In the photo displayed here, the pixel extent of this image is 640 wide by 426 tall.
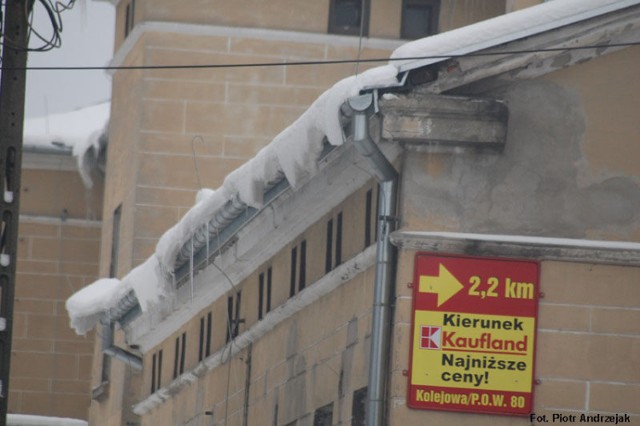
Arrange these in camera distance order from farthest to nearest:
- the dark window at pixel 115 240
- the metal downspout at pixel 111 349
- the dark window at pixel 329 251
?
the dark window at pixel 115 240, the metal downspout at pixel 111 349, the dark window at pixel 329 251

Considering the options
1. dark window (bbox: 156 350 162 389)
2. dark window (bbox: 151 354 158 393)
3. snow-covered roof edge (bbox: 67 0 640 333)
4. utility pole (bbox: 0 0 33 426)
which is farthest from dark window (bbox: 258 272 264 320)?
dark window (bbox: 151 354 158 393)

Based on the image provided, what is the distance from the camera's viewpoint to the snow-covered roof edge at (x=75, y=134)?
37.8 metres

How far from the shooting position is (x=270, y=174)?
17.5 metres

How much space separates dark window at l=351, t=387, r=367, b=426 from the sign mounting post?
992 mm

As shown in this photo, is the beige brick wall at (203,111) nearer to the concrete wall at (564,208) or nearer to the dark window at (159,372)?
the dark window at (159,372)

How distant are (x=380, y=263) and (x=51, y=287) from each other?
79.2ft

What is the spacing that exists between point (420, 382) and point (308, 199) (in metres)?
→ 3.17

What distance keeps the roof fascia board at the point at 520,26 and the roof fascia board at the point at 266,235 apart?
779 millimetres

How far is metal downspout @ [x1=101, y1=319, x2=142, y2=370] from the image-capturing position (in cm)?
2586

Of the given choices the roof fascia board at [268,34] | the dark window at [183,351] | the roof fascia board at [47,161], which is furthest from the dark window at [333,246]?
the roof fascia board at [47,161]

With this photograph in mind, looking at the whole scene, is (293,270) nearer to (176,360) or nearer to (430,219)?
(430,219)

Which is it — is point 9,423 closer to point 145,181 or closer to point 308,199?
point 145,181

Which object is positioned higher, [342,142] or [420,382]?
[342,142]

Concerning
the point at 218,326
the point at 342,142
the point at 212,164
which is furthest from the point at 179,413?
the point at 342,142
